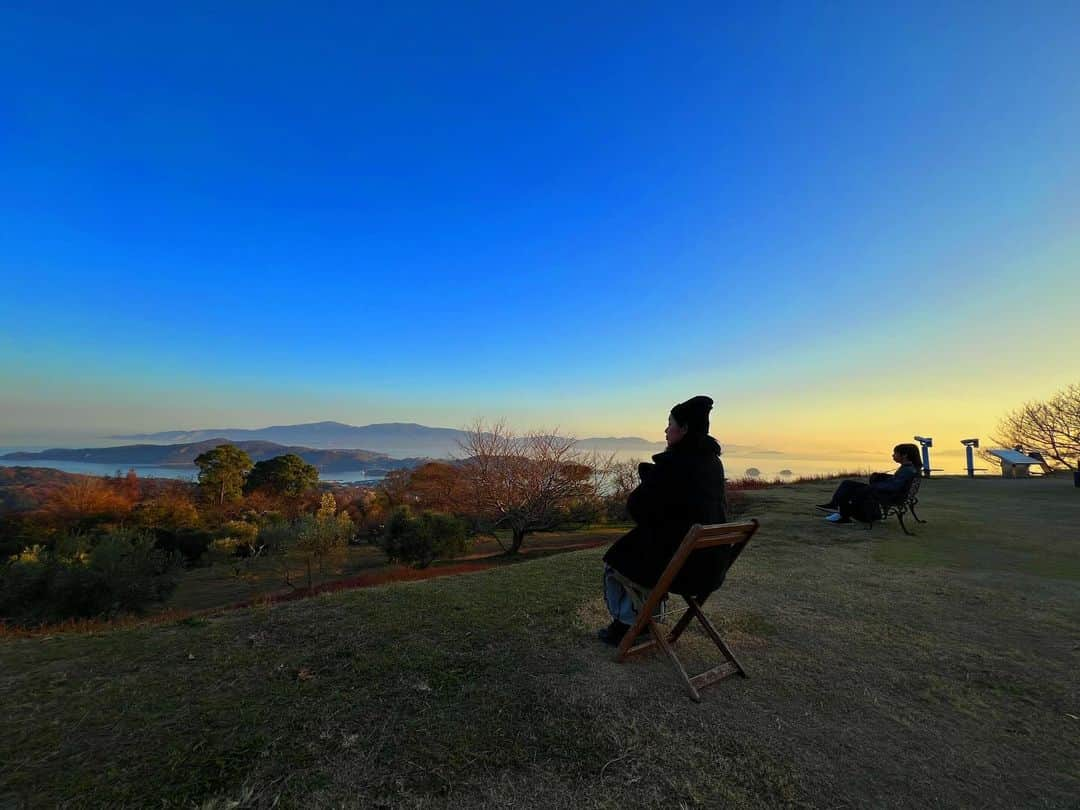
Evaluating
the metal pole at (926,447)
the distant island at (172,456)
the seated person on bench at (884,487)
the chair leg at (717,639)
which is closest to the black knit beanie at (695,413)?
the chair leg at (717,639)

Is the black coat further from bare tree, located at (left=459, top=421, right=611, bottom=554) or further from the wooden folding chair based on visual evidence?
bare tree, located at (left=459, top=421, right=611, bottom=554)

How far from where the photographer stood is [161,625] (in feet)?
13.6

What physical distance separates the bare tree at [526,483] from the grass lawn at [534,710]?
1485 centimetres

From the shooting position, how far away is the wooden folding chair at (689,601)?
8.63 feet

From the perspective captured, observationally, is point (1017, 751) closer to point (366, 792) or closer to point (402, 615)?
point (366, 792)

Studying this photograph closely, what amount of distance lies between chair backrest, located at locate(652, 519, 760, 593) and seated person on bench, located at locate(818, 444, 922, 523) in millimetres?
7769

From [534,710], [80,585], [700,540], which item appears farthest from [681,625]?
[80,585]

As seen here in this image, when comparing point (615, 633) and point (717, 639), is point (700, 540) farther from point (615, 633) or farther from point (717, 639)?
point (615, 633)

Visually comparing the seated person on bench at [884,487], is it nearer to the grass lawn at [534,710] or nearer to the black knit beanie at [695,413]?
the grass lawn at [534,710]

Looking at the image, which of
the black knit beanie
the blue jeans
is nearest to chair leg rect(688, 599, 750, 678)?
the blue jeans

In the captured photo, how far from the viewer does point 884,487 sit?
8.91m

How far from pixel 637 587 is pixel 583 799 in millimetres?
1283

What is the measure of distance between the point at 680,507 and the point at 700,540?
0.37 meters

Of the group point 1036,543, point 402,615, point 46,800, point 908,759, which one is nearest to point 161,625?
point 402,615
